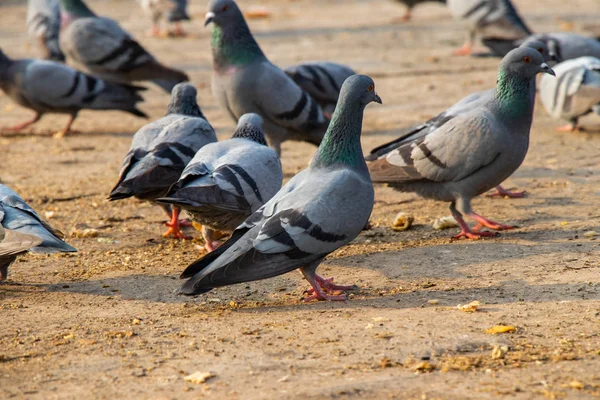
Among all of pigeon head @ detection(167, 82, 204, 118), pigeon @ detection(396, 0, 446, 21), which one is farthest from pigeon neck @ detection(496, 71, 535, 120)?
pigeon @ detection(396, 0, 446, 21)

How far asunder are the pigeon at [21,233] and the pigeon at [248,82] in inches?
112

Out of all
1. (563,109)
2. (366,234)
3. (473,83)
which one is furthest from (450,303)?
(473,83)

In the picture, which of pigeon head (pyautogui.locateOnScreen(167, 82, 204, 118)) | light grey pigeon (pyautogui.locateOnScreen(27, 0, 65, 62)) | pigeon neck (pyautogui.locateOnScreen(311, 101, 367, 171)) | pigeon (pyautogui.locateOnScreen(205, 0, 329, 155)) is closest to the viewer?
pigeon neck (pyautogui.locateOnScreen(311, 101, 367, 171))

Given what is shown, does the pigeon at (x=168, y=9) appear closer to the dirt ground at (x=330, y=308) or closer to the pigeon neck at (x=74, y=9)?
the pigeon neck at (x=74, y=9)

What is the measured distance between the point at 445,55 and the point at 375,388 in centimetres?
1060

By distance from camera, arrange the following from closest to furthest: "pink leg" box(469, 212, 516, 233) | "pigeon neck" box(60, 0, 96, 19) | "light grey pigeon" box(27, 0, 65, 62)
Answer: "pink leg" box(469, 212, 516, 233) → "pigeon neck" box(60, 0, 96, 19) → "light grey pigeon" box(27, 0, 65, 62)

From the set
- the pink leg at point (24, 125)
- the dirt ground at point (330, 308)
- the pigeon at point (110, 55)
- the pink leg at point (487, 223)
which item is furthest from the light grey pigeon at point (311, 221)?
the pigeon at point (110, 55)

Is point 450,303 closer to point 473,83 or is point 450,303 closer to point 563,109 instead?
point 563,109

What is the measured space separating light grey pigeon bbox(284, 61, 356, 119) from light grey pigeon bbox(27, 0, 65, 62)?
494 centimetres

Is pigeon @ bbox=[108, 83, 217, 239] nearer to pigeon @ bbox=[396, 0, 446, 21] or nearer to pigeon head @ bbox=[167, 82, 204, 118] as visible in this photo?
pigeon head @ bbox=[167, 82, 204, 118]

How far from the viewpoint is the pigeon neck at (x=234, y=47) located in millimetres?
8141

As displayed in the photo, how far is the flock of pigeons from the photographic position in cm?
501

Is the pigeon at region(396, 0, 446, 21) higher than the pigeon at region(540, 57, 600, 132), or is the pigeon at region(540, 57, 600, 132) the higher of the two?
the pigeon at region(540, 57, 600, 132)

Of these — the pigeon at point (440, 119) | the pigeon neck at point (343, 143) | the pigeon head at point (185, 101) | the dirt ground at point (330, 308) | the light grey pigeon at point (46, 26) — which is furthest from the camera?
the light grey pigeon at point (46, 26)
